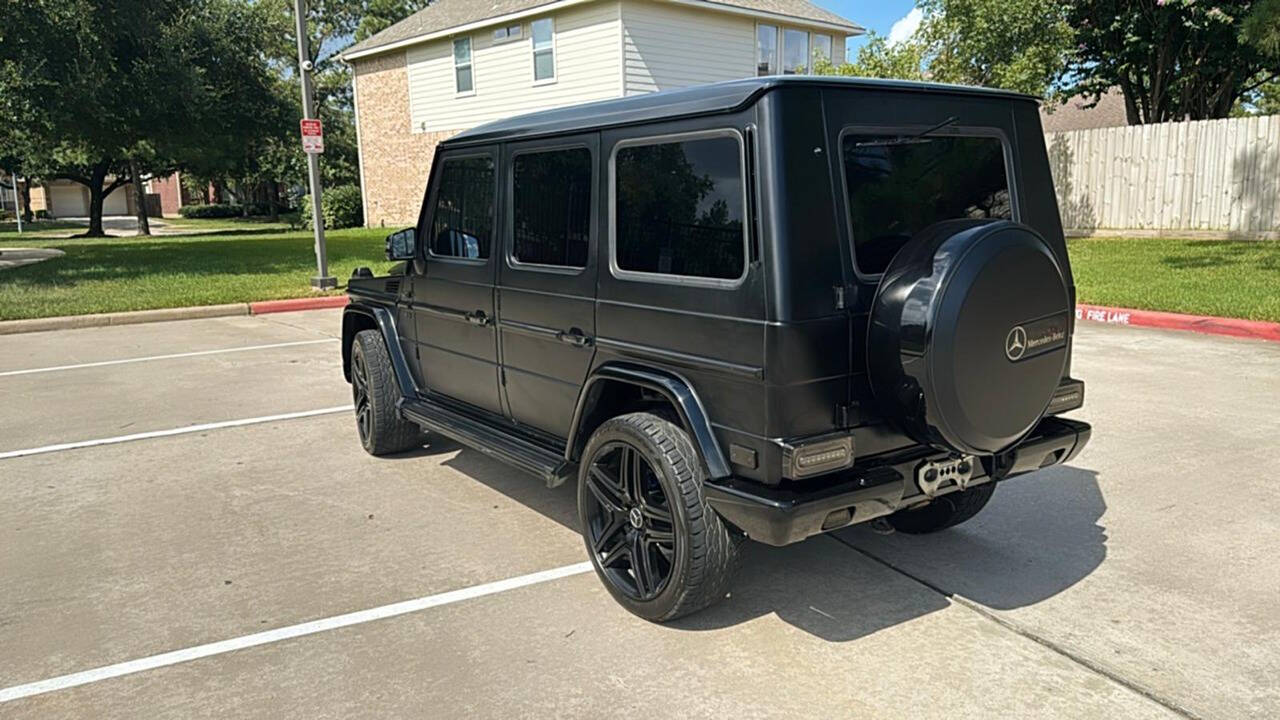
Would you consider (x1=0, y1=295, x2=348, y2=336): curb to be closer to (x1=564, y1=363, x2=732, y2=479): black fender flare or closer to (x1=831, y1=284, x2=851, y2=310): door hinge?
(x1=564, y1=363, x2=732, y2=479): black fender flare

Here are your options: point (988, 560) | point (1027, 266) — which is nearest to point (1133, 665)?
point (988, 560)

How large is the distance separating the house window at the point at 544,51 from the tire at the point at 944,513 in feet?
65.8

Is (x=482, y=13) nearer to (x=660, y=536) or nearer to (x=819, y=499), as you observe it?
(x=660, y=536)

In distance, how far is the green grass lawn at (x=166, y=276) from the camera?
13.1 m

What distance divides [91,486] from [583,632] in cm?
371

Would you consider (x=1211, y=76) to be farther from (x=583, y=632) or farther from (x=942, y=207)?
(x=583, y=632)

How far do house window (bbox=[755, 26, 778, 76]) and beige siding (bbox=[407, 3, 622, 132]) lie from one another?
431 centimetres

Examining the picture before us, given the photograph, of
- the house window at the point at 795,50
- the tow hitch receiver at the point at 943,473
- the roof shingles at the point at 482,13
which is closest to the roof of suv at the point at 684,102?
the tow hitch receiver at the point at 943,473

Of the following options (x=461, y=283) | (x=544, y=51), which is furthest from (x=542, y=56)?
(x=461, y=283)

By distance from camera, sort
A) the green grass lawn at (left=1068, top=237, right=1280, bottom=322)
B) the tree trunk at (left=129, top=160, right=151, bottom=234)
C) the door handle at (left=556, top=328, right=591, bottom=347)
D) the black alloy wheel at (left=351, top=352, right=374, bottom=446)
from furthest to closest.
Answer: the tree trunk at (left=129, top=160, right=151, bottom=234)
the green grass lawn at (left=1068, top=237, right=1280, bottom=322)
the black alloy wheel at (left=351, top=352, right=374, bottom=446)
the door handle at (left=556, top=328, right=591, bottom=347)

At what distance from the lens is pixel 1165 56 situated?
19.6 meters

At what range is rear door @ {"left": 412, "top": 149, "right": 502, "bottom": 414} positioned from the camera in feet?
15.8

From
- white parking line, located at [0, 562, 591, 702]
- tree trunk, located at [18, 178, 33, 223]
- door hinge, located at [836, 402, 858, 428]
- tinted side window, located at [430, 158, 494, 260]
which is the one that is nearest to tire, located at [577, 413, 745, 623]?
white parking line, located at [0, 562, 591, 702]

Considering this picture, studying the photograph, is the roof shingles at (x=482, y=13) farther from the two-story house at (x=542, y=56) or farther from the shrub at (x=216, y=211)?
the shrub at (x=216, y=211)
